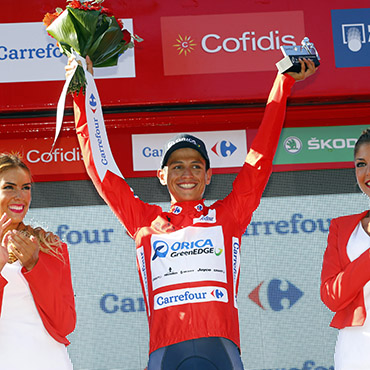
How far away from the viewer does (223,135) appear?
156 inches

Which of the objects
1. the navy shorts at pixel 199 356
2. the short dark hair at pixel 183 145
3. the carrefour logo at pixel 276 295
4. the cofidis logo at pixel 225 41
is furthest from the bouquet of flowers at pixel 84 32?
the carrefour logo at pixel 276 295

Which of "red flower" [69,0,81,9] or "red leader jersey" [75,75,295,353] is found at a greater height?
"red flower" [69,0,81,9]

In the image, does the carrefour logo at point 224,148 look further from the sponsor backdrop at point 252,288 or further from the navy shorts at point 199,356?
the navy shorts at point 199,356

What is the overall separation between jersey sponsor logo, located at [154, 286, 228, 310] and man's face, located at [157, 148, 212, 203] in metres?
0.46

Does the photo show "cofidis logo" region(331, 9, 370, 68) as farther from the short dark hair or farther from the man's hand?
the short dark hair

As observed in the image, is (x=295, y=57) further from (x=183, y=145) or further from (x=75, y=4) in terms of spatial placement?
(x=75, y=4)

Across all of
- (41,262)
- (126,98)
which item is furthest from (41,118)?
(41,262)

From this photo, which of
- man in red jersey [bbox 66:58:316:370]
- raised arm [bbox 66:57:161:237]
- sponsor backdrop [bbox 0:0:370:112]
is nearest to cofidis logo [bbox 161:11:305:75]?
sponsor backdrop [bbox 0:0:370:112]

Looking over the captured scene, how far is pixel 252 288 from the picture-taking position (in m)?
3.78

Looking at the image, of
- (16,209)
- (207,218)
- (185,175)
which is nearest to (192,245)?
(207,218)

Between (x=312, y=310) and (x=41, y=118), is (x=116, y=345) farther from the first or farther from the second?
(x=41, y=118)

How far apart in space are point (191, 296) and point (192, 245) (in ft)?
0.74

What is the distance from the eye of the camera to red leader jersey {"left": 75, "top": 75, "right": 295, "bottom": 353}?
2.62 m

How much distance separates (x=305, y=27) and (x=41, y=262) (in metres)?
2.32
